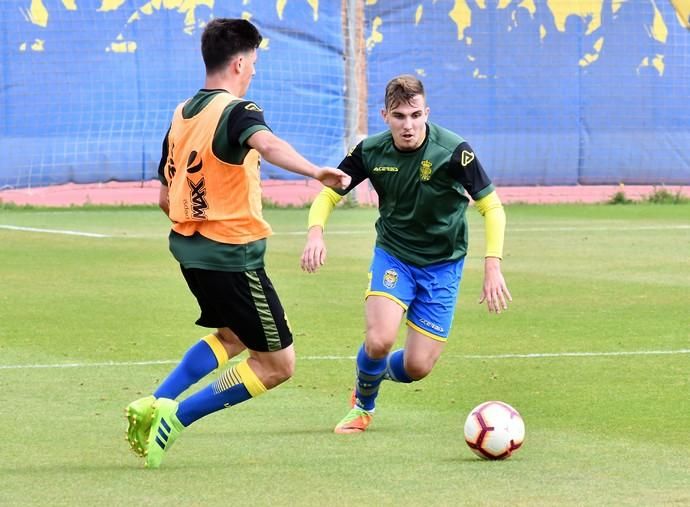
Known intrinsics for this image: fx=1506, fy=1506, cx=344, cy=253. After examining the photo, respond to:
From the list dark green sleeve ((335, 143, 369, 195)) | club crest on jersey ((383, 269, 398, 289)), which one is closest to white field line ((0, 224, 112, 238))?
dark green sleeve ((335, 143, 369, 195))

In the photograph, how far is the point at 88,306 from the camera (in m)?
12.1

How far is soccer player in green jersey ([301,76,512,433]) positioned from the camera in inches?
289

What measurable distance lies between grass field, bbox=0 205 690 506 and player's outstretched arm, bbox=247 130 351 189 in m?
1.19

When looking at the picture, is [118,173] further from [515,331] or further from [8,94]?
[515,331]

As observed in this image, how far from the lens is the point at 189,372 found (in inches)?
265

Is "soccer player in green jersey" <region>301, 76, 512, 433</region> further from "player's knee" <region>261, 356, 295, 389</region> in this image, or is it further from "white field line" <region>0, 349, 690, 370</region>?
"white field line" <region>0, 349, 690, 370</region>

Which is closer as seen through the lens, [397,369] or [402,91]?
[402,91]

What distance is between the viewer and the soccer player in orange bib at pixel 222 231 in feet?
20.6

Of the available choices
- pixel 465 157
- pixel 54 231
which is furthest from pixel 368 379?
pixel 54 231

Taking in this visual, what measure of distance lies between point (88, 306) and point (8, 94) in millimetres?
10233

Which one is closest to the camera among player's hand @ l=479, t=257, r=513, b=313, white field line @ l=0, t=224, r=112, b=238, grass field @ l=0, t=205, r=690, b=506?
grass field @ l=0, t=205, r=690, b=506

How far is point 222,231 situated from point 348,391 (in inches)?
89.9

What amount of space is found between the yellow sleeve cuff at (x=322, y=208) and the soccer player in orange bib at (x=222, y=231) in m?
0.96

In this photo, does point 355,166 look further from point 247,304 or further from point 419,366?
point 247,304
